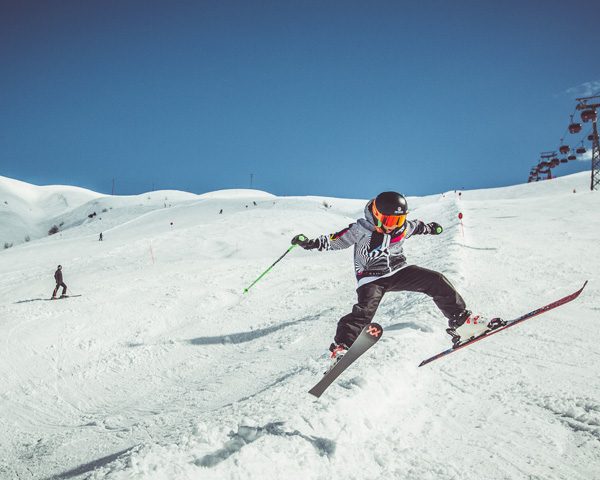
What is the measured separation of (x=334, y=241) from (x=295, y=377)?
159 centimetres

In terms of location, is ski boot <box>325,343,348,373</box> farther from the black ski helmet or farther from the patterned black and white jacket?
the black ski helmet

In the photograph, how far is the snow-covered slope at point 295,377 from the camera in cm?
304

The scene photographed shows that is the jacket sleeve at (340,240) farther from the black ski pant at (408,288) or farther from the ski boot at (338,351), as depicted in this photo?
the ski boot at (338,351)

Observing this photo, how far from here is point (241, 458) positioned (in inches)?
116

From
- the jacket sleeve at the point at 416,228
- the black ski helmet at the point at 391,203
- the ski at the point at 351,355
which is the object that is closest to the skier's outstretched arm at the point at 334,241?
the black ski helmet at the point at 391,203

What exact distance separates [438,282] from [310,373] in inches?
68.3

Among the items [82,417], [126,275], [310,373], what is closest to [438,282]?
[310,373]

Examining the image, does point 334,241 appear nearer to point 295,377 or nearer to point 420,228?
point 420,228

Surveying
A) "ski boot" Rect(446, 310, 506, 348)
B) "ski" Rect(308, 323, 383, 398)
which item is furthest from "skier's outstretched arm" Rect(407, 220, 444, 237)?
"ski" Rect(308, 323, 383, 398)

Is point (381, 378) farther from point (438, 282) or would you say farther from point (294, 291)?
point (294, 291)

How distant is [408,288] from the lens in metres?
4.27

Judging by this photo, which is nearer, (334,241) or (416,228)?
(334,241)

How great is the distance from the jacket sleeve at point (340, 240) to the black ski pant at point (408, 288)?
51 centimetres

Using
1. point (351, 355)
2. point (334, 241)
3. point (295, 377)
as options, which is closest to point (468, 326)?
point (351, 355)
